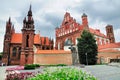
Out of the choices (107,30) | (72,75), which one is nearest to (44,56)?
(72,75)

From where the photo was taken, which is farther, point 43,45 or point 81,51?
point 43,45

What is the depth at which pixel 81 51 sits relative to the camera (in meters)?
36.5

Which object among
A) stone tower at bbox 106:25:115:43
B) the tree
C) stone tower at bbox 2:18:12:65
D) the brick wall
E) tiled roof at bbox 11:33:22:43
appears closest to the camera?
the tree

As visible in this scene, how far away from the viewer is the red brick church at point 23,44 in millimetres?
37094

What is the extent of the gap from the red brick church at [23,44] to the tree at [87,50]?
12.8 m

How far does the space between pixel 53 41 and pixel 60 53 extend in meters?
19.3

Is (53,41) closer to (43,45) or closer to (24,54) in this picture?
(43,45)

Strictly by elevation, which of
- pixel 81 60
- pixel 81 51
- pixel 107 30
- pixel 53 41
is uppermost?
pixel 107 30

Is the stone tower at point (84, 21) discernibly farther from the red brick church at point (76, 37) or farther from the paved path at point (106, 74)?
the paved path at point (106, 74)

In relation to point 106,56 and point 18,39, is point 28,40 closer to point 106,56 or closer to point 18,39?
point 18,39

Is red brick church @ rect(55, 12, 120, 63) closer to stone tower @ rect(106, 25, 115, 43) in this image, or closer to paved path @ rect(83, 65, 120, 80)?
stone tower @ rect(106, 25, 115, 43)

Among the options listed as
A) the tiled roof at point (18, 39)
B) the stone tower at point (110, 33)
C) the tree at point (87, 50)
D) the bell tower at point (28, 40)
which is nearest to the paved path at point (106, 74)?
the tree at point (87, 50)

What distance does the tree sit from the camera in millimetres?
35375

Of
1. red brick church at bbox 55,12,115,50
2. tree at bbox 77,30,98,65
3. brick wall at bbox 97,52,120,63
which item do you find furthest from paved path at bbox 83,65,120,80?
red brick church at bbox 55,12,115,50
